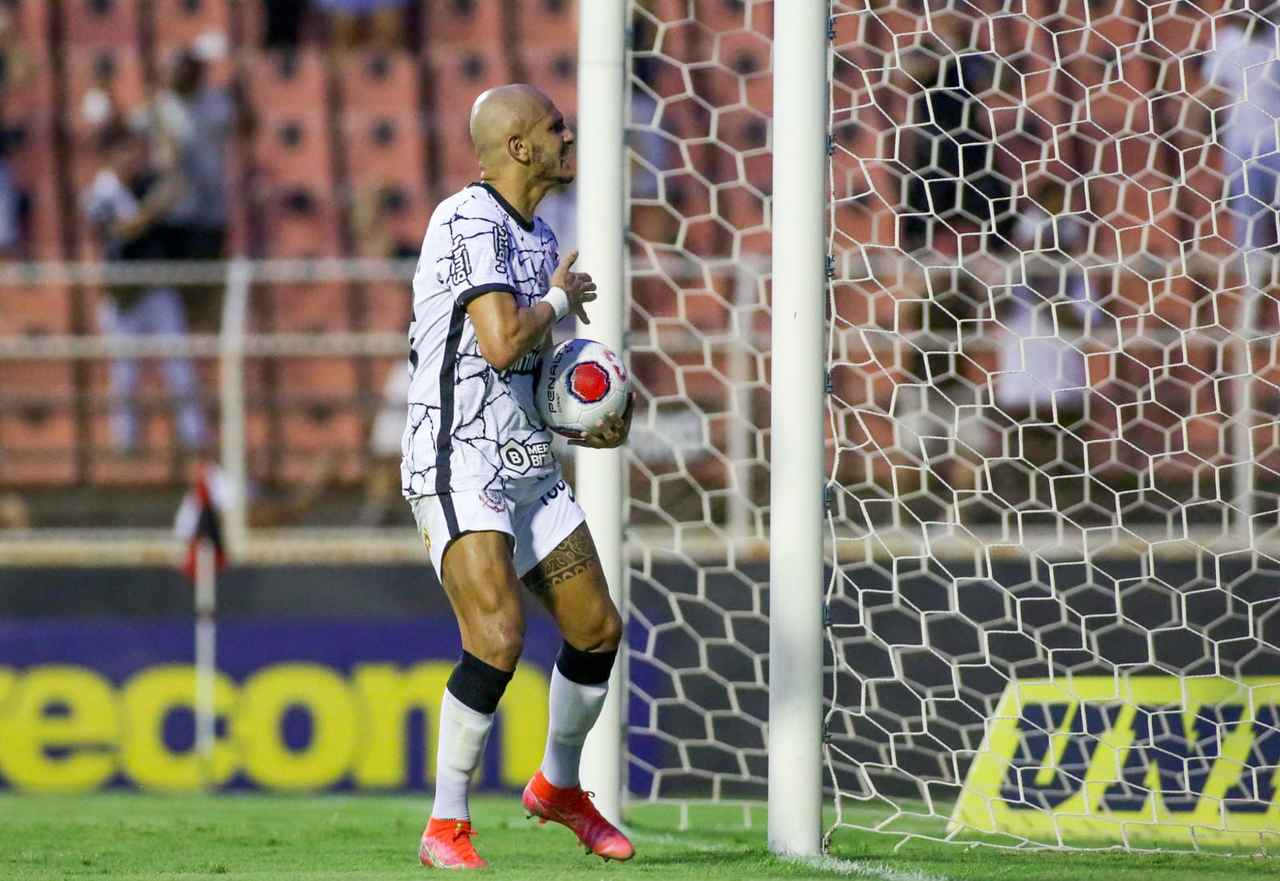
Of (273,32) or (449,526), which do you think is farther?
(273,32)

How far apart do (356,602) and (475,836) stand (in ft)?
13.3

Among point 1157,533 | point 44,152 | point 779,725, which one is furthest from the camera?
point 44,152

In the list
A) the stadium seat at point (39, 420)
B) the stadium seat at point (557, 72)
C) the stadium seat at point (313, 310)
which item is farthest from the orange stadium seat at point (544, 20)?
the stadium seat at point (39, 420)

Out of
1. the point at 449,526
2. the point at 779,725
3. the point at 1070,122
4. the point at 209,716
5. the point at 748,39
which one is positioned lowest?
the point at 209,716

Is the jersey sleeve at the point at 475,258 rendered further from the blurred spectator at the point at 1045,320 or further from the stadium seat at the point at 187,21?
the stadium seat at the point at 187,21

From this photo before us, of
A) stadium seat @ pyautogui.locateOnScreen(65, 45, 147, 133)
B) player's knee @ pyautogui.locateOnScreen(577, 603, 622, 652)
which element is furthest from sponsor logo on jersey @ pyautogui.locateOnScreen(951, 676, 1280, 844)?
stadium seat @ pyautogui.locateOnScreen(65, 45, 147, 133)

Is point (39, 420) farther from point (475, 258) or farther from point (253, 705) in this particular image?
point (475, 258)

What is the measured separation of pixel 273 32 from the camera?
1224 centimetres

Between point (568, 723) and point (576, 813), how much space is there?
0.23 m

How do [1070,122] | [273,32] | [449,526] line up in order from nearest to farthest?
[449,526], [1070,122], [273,32]

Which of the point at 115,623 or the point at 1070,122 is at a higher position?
the point at 1070,122

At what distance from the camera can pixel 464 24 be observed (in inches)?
475

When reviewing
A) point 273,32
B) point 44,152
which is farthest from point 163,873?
point 273,32

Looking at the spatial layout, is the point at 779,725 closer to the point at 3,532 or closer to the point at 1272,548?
the point at 1272,548
